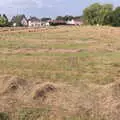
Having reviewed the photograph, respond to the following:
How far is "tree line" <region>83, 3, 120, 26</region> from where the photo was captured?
77625 millimetres

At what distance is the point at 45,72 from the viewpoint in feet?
45.6

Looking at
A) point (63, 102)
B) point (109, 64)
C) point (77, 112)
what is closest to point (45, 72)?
point (109, 64)

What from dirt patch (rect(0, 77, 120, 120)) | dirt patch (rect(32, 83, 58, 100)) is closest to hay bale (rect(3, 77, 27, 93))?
dirt patch (rect(0, 77, 120, 120))

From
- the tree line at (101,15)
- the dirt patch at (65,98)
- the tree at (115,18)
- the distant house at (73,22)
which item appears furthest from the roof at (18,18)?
the dirt patch at (65,98)

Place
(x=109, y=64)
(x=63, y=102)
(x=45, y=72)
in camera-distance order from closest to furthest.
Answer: (x=63, y=102), (x=45, y=72), (x=109, y=64)

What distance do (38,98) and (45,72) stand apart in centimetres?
557

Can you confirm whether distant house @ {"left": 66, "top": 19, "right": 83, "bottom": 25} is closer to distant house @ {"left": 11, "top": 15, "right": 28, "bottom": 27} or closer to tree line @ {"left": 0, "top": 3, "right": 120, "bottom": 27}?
distant house @ {"left": 11, "top": 15, "right": 28, "bottom": 27}

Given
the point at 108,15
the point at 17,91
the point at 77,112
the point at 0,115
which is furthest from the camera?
the point at 108,15

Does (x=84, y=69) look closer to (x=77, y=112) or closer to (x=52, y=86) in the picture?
(x=52, y=86)

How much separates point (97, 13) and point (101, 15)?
118 centimetres

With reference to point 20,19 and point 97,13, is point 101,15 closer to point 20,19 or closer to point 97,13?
point 97,13

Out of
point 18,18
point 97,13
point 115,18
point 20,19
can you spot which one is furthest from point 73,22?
point 115,18

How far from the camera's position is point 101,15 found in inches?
3049

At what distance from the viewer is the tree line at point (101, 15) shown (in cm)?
7762
